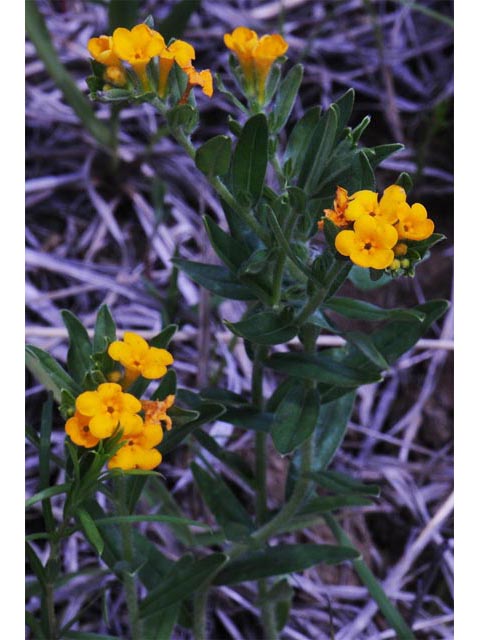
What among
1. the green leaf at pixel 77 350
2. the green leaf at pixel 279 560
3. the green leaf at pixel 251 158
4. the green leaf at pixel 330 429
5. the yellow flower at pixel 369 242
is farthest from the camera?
the green leaf at pixel 330 429

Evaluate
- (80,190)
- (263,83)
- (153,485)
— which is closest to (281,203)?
(263,83)

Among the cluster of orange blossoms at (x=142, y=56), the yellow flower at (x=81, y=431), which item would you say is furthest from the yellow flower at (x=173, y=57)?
the yellow flower at (x=81, y=431)

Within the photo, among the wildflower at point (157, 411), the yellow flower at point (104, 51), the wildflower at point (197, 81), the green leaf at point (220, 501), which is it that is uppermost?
the yellow flower at point (104, 51)

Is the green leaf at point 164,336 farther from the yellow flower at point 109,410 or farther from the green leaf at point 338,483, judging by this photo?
the green leaf at point 338,483

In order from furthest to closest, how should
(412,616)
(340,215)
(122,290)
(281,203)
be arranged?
(122,290), (412,616), (281,203), (340,215)

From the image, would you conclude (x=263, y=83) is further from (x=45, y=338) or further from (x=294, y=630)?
(x=294, y=630)

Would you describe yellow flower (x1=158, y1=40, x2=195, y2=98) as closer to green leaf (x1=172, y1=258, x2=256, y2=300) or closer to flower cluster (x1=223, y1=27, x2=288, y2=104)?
flower cluster (x1=223, y1=27, x2=288, y2=104)

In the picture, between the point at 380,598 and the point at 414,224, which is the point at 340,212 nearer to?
the point at 414,224

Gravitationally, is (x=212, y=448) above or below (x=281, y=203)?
below
